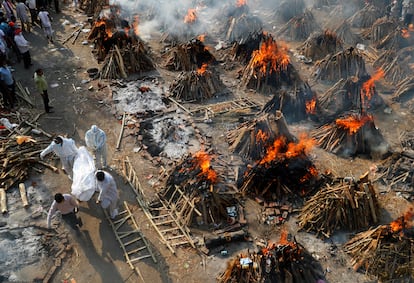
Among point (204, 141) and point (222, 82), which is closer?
point (204, 141)

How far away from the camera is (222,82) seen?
52.6 feet

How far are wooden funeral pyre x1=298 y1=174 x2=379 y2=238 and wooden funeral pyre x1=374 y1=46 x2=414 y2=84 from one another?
8076 mm

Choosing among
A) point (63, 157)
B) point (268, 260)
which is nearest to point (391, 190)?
point (268, 260)

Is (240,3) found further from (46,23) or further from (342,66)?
(46,23)

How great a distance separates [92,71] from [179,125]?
5.54 m

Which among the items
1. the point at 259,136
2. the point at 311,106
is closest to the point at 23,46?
the point at 259,136

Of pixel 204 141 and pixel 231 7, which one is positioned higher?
pixel 231 7

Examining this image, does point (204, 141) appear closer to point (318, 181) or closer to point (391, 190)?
point (318, 181)

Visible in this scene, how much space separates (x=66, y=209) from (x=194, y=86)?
7.50m

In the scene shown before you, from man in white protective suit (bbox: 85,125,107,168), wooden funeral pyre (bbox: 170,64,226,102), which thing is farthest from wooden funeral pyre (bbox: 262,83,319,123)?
man in white protective suit (bbox: 85,125,107,168)

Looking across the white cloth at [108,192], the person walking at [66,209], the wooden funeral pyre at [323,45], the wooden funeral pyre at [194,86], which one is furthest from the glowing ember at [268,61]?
the person walking at [66,209]

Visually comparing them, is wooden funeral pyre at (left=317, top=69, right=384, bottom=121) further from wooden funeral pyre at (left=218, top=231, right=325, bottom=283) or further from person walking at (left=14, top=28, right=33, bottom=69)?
person walking at (left=14, top=28, right=33, bottom=69)

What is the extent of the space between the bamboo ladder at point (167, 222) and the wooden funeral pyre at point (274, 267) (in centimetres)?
155

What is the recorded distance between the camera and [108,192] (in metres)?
9.61
